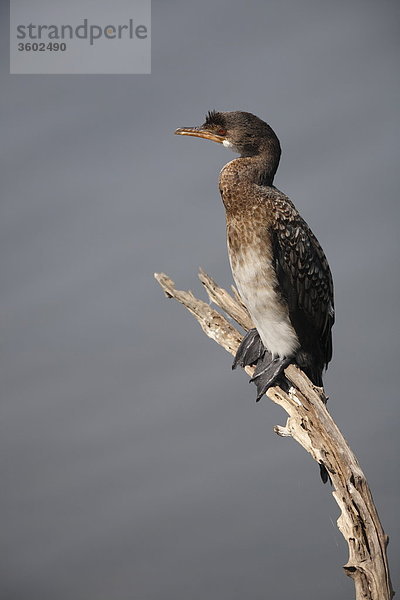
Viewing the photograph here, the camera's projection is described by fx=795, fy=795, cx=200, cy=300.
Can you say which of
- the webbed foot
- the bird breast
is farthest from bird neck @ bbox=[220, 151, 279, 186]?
the webbed foot

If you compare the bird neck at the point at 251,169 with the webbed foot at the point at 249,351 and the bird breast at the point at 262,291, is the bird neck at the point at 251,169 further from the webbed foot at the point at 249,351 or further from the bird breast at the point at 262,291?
the webbed foot at the point at 249,351

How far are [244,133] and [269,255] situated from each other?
1.83 feet

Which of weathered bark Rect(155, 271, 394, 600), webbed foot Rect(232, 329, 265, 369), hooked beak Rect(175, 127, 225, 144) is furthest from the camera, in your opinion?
webbed foot Rect(232, 329, 265, 369)

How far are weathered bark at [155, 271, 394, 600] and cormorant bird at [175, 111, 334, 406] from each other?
0.15m

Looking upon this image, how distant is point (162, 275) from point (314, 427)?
1.07 m

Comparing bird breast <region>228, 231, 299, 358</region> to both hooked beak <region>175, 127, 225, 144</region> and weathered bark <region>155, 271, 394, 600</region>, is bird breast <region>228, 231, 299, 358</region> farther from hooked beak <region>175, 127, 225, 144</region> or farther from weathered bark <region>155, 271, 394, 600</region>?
→ hooked beak <region>175, 127, 225, 144</region>

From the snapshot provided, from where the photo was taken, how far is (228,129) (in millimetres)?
3492

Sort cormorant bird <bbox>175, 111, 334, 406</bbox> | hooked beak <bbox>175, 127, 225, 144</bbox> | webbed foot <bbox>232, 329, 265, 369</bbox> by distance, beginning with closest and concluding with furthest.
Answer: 1. cormorant bird <bbox>175, 111, 334, 406</bbox>
2. hooked beak <bbox>175, 127, 225, 144</bbox>
3. webbed foot <bbox>232, 329, 265, 369</bbox>

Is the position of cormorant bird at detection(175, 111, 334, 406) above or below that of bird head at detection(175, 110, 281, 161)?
below

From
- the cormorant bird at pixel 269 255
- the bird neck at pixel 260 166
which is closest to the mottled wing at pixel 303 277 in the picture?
the cormorant bird at pixel 269 255

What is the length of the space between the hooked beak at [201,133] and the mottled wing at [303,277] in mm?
439

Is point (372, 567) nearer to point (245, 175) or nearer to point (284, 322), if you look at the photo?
point (284, 322)

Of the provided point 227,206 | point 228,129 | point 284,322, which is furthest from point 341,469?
point 228,129

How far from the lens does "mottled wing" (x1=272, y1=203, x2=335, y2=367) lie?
133 inches
